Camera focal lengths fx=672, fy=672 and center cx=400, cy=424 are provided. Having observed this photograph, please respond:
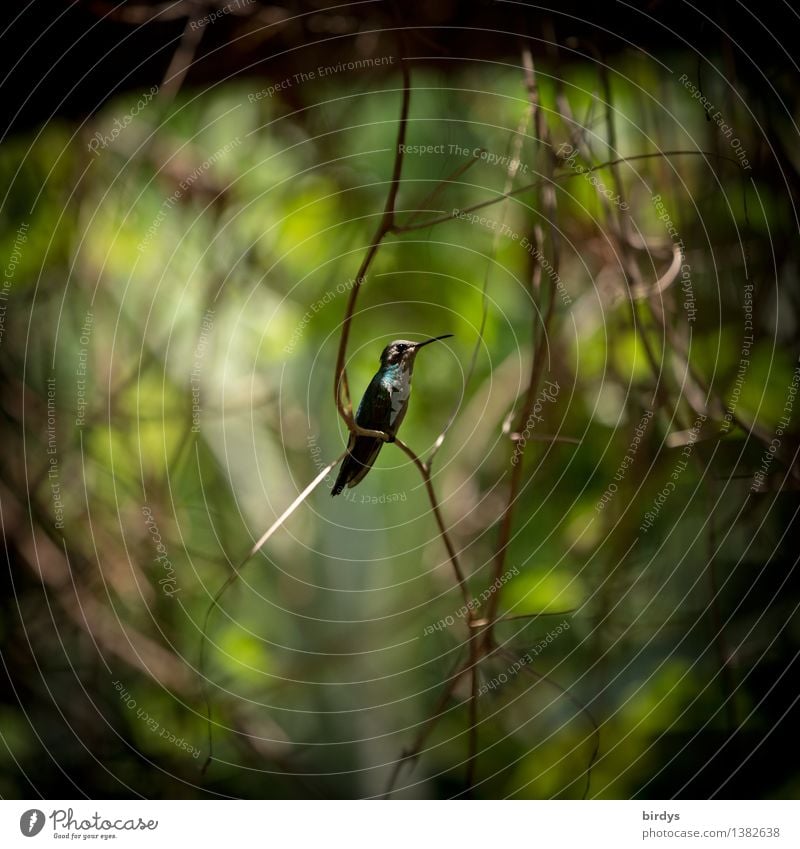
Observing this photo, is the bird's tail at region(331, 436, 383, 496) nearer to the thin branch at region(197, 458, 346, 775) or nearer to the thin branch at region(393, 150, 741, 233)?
the thin branch at region(197, 458, 346, 775)

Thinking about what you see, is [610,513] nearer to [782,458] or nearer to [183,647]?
[782,458]

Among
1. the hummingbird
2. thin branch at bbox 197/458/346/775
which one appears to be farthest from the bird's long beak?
thin branch at bbox 197/458/346/775

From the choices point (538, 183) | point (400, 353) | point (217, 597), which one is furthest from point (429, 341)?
point (217, 597)

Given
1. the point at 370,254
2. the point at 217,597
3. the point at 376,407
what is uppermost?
the point at 370,254

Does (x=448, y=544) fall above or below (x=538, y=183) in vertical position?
below

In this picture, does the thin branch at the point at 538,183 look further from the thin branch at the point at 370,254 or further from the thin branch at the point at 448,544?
the thin branch at the point at 448,544

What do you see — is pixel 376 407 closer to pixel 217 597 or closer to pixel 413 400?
pixel 413 400

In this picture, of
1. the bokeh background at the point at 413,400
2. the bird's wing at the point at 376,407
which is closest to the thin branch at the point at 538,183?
the bokeh background at the point at 413,400
